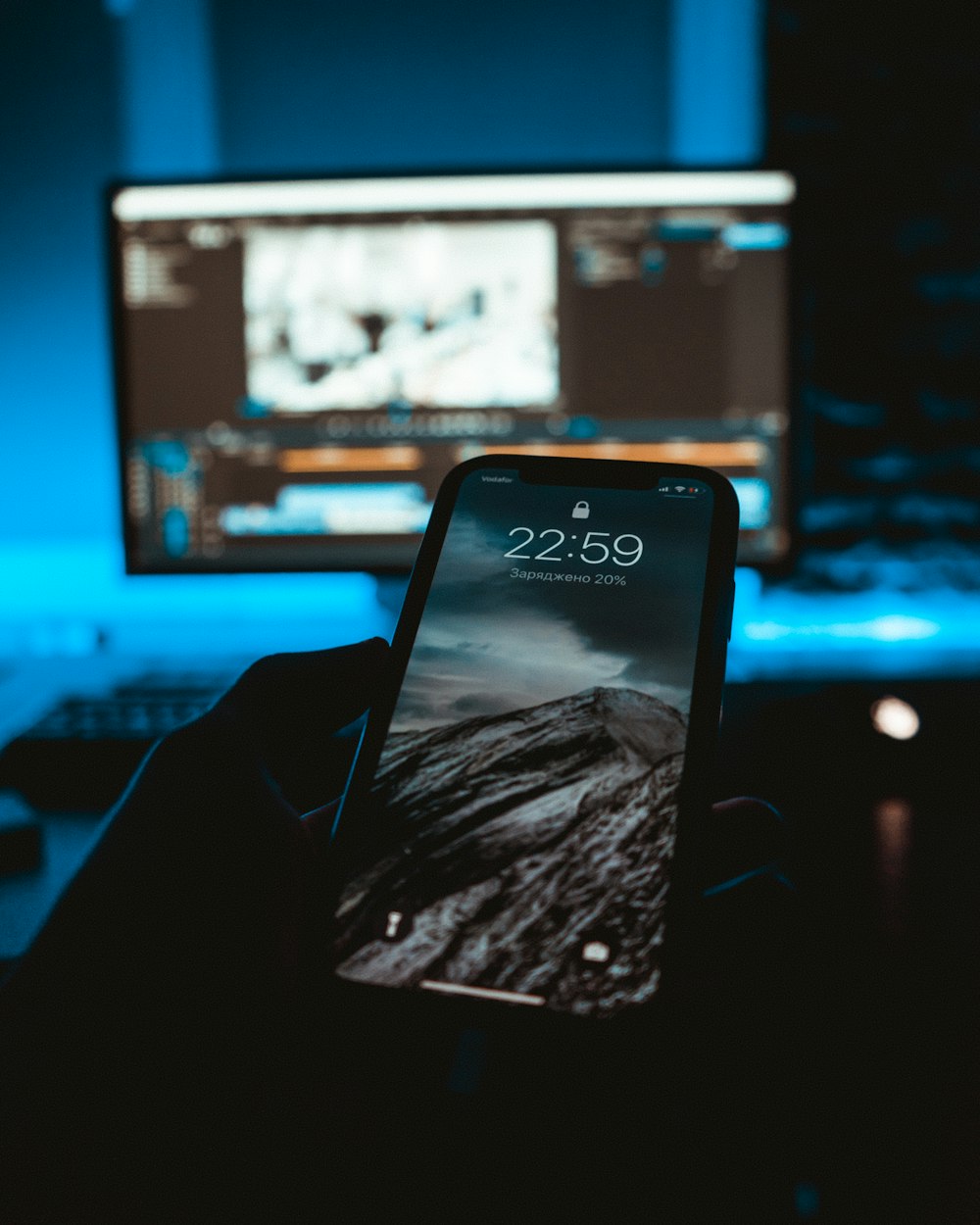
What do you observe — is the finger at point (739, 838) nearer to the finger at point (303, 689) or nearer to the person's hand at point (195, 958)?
the person's hand at point (195, 958)

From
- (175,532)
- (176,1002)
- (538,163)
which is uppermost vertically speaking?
(538,163)

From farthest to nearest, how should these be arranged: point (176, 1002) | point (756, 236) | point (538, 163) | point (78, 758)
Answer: point (538, 163)
point (756, 236)
point (78, 758)
point (176, 1002)

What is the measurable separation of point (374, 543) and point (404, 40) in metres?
0.53

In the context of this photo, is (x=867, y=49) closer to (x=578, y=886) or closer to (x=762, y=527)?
(x=762, y=527)

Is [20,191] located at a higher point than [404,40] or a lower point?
lower

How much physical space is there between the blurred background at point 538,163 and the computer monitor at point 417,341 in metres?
0.13

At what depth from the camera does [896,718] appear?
26.7 inches

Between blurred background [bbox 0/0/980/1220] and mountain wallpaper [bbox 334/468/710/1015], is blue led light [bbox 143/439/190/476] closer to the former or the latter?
blurred background [bbox 0/0/980/1220]

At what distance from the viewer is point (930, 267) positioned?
1.00 meters

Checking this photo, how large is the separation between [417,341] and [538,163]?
0.23 m

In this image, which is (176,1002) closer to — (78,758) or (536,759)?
(536,759)

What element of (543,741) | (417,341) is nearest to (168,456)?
(417,341)

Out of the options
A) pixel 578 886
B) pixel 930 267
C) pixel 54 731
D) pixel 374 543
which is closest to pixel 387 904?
pixel 578 886

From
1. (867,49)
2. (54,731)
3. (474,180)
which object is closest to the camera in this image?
(54,731)
